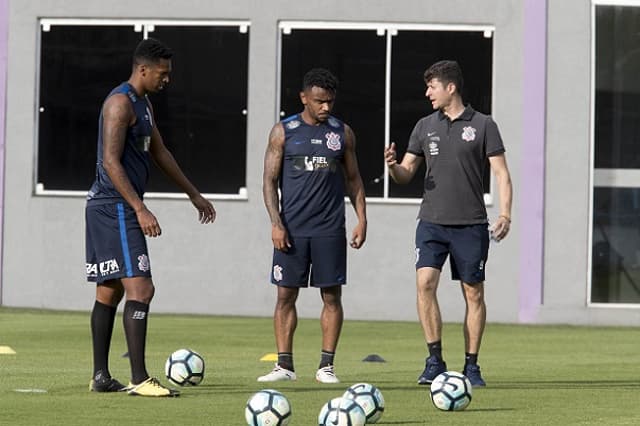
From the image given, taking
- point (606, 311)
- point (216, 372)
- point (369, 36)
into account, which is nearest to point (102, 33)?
point (369, 36)

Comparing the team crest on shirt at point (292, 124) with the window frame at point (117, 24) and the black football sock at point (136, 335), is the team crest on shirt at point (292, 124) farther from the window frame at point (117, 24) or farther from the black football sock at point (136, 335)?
the window frame at point (117, 24)

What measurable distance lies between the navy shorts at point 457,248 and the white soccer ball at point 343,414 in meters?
3.25

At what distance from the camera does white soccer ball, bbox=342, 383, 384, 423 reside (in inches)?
306

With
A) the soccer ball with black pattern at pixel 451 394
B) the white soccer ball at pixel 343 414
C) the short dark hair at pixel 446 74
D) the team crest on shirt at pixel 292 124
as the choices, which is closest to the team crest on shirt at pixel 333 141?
the team crest on shirt at pixel 292 124

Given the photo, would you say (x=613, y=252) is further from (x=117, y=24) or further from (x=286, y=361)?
(x=286, y=361)

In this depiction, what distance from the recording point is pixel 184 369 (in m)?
10.2

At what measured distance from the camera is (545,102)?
19750 millimetres

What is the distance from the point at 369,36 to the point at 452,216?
9457mm

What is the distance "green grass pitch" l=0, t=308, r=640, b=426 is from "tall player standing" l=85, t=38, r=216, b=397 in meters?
0.29

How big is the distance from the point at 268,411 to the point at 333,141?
358 cm

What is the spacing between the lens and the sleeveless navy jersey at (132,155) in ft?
32.1

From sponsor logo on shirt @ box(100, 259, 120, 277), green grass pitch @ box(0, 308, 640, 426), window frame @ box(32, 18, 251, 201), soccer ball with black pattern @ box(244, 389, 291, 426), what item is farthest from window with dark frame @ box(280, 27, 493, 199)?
soccer ball with black pattern @ box(244, 389, 291, 426)

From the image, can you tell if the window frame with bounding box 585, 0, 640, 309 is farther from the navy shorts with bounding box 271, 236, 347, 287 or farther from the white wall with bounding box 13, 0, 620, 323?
the navy shorts with bounding box 271, 236, 347, 287

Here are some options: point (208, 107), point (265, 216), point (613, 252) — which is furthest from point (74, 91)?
point (613, 252)
